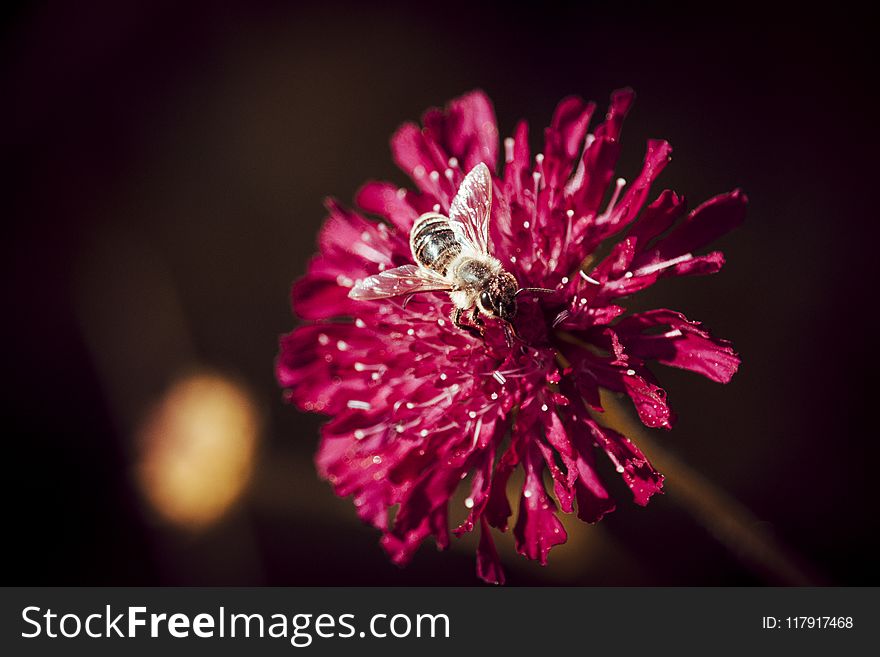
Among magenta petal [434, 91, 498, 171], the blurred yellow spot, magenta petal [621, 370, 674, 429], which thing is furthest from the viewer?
the blurred yellow spot

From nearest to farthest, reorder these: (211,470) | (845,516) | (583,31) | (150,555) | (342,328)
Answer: (342,328)
(845,516)
(583,31)
(211,470)
(150,555)

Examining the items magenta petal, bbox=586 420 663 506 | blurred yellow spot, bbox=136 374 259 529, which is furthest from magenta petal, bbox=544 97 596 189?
blurred yellow spot, bbox=136 374 259 529

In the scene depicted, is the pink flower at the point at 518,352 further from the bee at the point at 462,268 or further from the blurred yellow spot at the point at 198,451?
the blurred yellow spot at the point at 198,451

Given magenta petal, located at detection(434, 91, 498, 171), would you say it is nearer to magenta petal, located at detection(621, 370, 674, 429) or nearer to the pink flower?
the pink flower

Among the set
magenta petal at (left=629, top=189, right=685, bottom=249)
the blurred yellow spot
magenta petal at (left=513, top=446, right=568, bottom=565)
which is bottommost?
the blurred yellow spot

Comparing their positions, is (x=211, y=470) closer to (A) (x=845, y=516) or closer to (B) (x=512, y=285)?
(B) (x=512, y=285)

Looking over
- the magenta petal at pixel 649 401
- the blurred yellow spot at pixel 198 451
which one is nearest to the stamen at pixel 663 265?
the magenta petal at pixel 649 401

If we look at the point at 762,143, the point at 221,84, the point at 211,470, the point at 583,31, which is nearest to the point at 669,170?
the point at 762,143

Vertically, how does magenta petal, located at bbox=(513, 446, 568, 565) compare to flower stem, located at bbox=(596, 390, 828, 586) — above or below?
above
